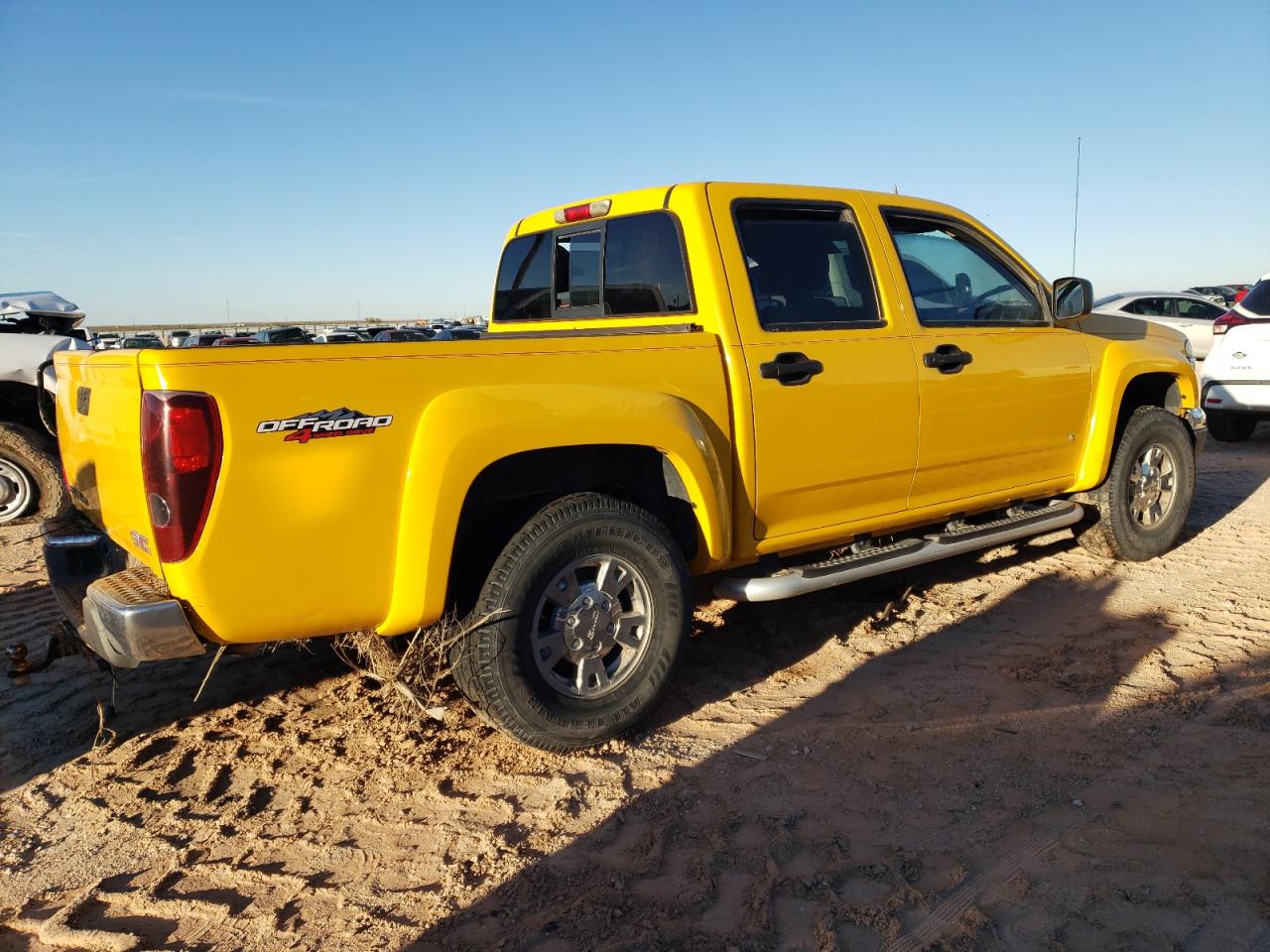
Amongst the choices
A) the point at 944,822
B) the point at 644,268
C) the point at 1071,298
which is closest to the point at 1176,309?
the point at 1071,298

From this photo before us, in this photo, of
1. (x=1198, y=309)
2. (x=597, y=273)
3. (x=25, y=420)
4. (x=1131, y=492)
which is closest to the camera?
(x=597, y=273)

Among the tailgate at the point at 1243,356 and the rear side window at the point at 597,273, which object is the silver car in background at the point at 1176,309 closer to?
the tailgate at the point at 1243,356

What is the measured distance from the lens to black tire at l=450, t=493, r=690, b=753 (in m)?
3.11

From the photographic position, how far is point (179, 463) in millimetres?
2590

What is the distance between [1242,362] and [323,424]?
914cm

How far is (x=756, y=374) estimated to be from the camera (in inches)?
→ 143

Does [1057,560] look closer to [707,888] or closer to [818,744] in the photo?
[818,744]

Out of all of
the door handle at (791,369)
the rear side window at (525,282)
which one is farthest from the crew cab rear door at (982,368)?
the rear side window at (525,282)

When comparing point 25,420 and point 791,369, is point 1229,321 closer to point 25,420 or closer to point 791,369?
point 791,369

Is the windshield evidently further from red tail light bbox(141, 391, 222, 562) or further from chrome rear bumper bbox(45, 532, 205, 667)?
chrome rear bumper bbox(45, 532, 205, 667)

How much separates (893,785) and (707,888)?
858 millimetres

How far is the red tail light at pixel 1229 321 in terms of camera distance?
9037 millimetres

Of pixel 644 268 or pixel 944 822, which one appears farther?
pixel 644 268

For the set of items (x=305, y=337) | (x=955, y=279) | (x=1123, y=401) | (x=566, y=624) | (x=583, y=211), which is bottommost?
(x=566, y=624)
